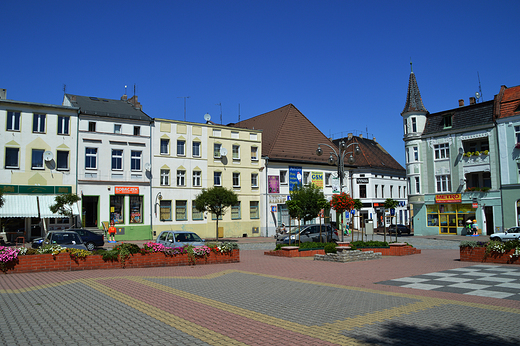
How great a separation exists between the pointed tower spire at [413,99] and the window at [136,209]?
103ft

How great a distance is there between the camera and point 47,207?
108 ft

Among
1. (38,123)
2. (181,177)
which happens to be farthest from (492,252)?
(38,123)

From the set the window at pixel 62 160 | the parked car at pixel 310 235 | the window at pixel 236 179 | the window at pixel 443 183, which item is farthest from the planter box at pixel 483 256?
the window at pixel 62 160

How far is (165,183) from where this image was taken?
3959 cm

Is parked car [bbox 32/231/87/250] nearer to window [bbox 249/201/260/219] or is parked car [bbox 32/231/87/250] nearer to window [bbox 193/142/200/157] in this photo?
window [bbox 193/142/200/157]

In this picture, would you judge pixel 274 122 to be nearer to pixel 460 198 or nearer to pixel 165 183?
pixel 165 183

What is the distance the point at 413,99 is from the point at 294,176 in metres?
16.5

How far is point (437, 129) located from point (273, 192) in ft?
64.1

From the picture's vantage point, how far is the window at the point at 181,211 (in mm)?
39844

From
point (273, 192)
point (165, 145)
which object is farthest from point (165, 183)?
point (273, 192)

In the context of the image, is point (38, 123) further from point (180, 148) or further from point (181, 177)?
point (181, 177)

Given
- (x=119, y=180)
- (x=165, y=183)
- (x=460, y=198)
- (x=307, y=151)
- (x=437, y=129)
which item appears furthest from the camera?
(x=307, y=151)

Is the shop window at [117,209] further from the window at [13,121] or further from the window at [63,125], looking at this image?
the window at [13,121]

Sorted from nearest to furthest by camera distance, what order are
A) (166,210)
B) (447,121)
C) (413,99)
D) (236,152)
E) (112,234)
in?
1. (112,234)
2. (166,210)
3. (236,152)
4. (447,121)
5. (413,99)
